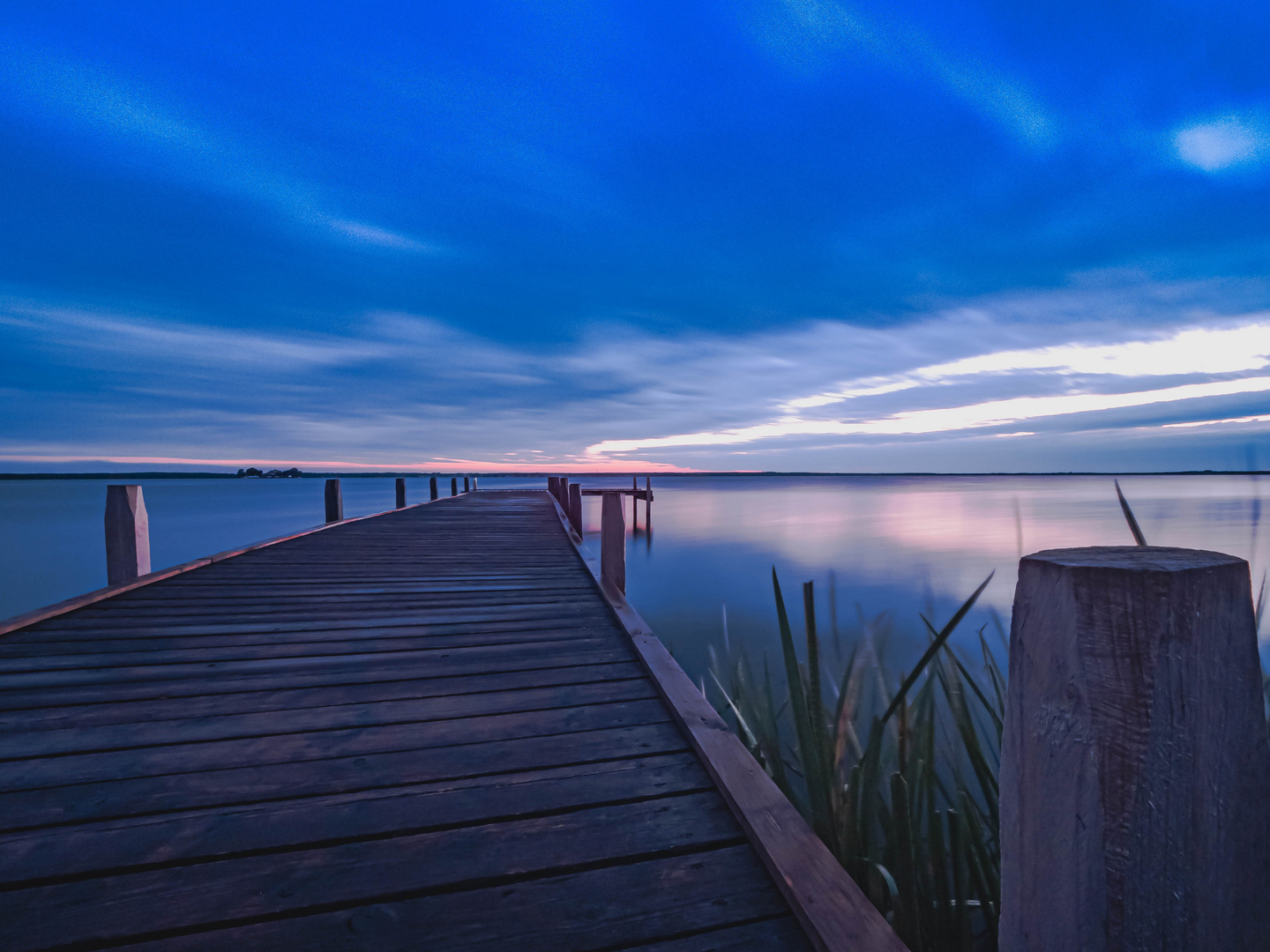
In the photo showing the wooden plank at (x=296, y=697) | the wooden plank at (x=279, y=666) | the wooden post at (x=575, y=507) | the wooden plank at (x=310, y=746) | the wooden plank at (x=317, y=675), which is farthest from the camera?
the wooden post at (x=575, y=507)

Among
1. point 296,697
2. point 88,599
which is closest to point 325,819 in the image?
point 296,697

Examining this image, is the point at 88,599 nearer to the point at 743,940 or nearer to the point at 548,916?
the point at 548,916

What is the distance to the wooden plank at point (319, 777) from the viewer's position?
1555 mm

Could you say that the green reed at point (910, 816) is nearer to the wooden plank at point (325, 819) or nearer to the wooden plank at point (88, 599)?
the wooden plank at point (325, 819)

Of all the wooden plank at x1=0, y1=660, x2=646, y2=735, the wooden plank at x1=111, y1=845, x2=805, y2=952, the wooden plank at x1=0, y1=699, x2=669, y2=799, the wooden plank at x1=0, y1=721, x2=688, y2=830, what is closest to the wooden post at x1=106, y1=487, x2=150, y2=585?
the wooden plank at x1=0, y1=660, x2=646, y2=735

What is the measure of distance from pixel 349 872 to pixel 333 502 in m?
10.1

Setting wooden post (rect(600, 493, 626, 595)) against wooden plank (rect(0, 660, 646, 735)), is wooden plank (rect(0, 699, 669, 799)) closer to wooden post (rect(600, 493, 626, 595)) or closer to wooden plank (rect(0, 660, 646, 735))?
wooden plank (rect(0, 660, 646, 735))

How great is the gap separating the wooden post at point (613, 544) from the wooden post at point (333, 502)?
728cm

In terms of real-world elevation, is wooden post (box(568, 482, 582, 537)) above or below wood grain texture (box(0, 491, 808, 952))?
above

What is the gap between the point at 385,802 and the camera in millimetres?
1608

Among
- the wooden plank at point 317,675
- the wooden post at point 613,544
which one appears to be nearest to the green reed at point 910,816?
the wooden plank at point 317,675

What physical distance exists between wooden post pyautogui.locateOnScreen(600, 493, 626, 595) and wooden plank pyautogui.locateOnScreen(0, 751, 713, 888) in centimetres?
228

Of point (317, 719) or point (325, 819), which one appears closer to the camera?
point (325, 819)

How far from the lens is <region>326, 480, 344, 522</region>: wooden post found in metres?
9.82
